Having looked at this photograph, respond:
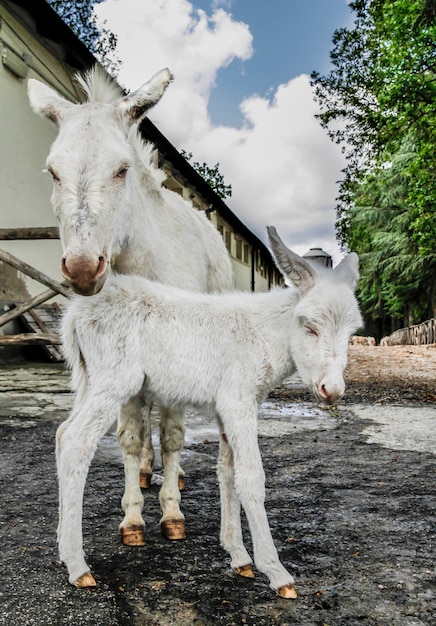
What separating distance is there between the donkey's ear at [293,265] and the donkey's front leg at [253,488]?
0.66 metres

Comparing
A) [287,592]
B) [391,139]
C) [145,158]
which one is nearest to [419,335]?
[391,139]

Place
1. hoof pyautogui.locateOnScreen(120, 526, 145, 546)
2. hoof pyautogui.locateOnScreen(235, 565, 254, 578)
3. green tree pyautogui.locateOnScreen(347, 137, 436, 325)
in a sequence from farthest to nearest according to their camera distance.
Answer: green tree pyautogui.locateOnScreen(347, 137, 436, 325) → hoof pyautogui.locateOnScreen(120, 526, 145, 546) → hoof pyautogui.locateOnScreen(235, 565, 254, 578)

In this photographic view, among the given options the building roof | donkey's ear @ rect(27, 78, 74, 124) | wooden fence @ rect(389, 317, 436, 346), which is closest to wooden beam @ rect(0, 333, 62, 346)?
donkey's ear @ rect(27, 78, 74, 124)

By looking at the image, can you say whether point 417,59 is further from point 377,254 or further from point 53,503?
point 377,254

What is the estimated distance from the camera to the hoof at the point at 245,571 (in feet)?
8.97

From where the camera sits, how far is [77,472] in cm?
267

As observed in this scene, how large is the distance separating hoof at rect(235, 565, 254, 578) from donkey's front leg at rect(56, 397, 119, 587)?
680 millimetres

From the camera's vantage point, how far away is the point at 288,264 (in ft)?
9.50

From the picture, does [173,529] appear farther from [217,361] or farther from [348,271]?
[348,271]

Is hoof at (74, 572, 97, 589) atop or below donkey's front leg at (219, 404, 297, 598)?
below

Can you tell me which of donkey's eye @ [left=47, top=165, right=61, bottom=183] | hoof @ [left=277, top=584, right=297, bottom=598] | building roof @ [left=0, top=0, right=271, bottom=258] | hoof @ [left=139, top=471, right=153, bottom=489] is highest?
building roof @ [left=0, top=0, right=271, bottom=258]

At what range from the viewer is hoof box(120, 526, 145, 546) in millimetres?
3115

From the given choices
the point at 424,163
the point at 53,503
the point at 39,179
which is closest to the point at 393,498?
the point at 53,503

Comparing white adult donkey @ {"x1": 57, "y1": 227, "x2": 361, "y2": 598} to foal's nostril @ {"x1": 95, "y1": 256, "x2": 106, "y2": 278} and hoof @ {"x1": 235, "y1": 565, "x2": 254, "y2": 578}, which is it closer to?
hoof @ {"x1": 235, "y1": 565, "x2": 254, "y2": 578}
